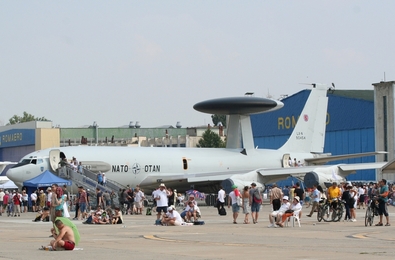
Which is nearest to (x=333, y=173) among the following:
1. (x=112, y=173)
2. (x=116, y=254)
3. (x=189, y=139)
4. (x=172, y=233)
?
(x=112, y=173)

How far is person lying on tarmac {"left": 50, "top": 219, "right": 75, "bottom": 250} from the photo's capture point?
1723 centimetres

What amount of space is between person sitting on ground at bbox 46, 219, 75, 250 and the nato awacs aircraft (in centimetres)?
2715

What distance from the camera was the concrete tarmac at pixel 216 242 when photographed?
52.3 ft

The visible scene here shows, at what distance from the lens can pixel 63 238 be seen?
57.7 ft

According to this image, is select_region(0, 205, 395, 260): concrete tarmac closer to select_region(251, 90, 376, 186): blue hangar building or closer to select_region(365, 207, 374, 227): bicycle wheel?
select_region(365, 207, 374, 227): bicycle wheel

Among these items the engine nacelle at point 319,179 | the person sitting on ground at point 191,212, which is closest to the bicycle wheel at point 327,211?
the person sitting on ground at point 191,212

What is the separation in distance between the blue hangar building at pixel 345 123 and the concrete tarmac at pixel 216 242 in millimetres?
44919

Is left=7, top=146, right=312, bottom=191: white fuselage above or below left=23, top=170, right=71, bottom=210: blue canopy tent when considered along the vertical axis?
above

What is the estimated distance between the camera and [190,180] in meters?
49.8

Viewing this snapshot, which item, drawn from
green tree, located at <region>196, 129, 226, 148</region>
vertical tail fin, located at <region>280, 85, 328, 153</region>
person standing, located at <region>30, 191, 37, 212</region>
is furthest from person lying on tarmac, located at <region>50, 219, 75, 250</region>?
green tree, located at <region>196, 129, 226, 148</region>

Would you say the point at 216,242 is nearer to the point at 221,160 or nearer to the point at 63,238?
the point at 63,238

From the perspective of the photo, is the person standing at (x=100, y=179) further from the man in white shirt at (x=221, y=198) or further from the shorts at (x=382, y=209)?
the shorts at (x=382, y=209)

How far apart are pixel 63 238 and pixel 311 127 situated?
4357cm

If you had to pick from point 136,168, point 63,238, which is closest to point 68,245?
point 63,238
